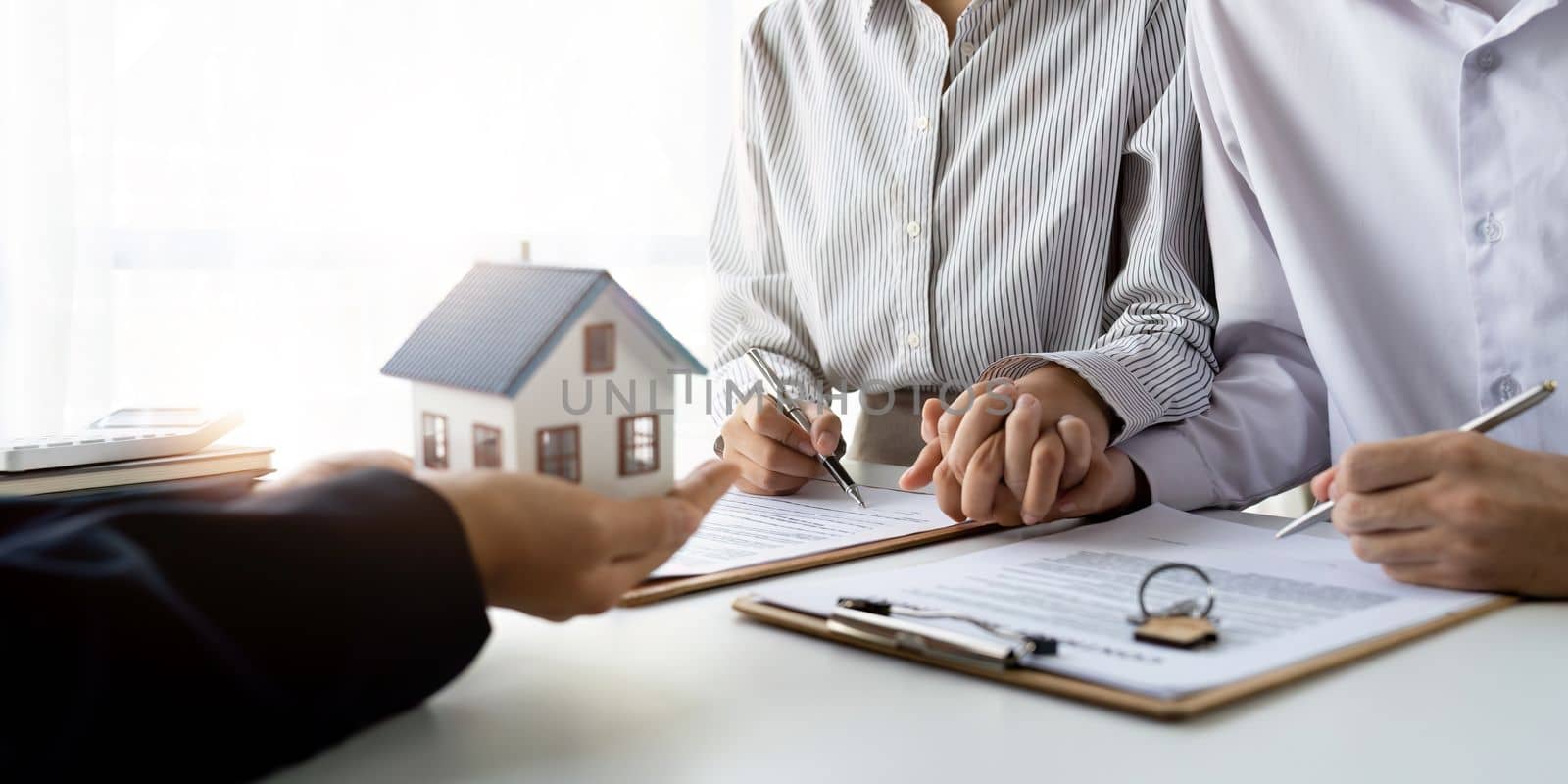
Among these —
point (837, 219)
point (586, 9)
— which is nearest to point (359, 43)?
point (586, 9)

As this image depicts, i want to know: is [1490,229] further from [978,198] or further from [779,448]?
[779,448]

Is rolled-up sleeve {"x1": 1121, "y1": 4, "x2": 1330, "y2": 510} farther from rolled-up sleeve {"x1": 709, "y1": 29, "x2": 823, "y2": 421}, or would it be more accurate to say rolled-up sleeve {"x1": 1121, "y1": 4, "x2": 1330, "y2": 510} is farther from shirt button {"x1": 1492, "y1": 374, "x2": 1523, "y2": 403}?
rolled-up sleeve {"x1": 709, "y1": 29, "x2": 823, "y2": 421}

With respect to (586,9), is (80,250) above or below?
below

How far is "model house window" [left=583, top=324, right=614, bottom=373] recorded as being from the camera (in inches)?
26.0

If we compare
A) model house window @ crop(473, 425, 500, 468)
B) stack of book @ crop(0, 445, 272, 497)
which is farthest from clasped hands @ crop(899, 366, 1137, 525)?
stack of book @ crop(0, 445, 272, 497)

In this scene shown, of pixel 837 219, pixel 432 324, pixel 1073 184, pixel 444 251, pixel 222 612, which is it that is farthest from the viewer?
pixel 444 251

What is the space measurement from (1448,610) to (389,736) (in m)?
0.65

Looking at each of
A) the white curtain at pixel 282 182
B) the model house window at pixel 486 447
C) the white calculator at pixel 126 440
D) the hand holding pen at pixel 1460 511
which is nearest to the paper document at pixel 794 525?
the model house window at pixel 486 447

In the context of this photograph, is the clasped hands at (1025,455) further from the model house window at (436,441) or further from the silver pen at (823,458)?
the model house window at (436,441)

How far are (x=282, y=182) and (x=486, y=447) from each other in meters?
2.39

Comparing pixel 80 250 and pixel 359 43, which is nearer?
pixel 80 250

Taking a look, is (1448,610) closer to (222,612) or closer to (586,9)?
(222,612)

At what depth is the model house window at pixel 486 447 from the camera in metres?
0.63

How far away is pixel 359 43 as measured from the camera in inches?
112
